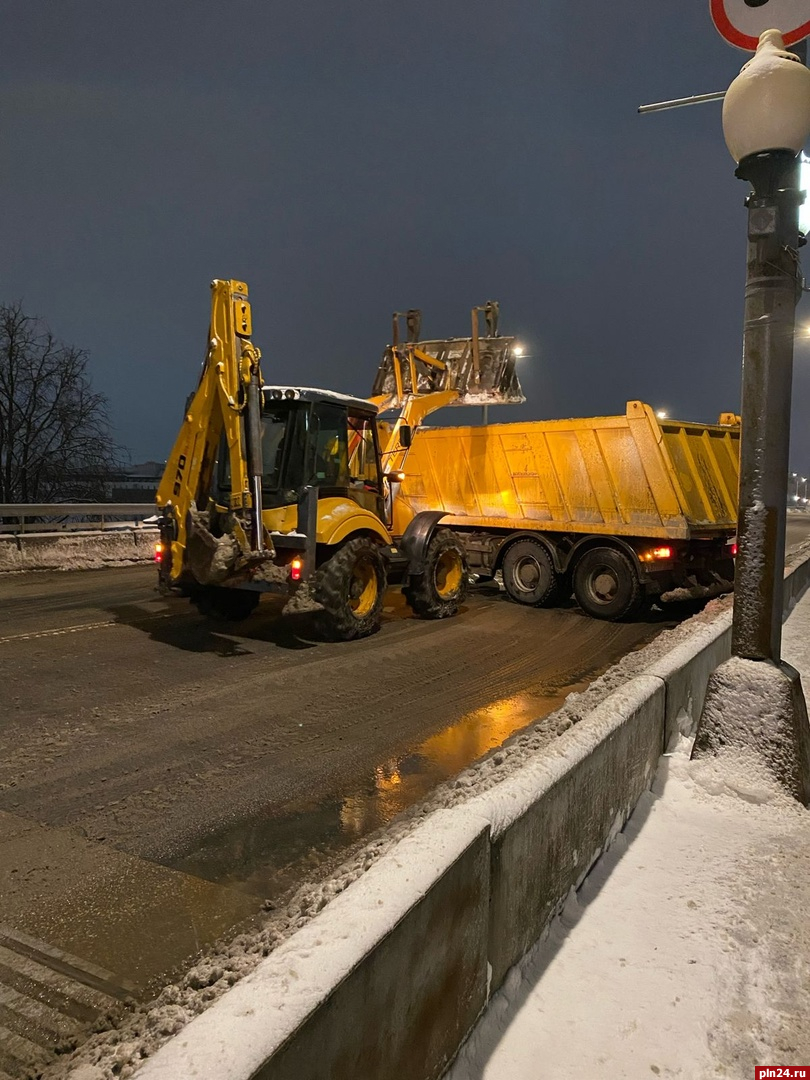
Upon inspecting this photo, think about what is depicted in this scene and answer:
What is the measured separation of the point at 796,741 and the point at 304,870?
8.49ft

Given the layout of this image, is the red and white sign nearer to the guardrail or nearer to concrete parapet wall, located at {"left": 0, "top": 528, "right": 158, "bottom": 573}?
the guardrail

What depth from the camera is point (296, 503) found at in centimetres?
828

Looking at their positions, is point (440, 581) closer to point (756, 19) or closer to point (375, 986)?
point (756, 19)

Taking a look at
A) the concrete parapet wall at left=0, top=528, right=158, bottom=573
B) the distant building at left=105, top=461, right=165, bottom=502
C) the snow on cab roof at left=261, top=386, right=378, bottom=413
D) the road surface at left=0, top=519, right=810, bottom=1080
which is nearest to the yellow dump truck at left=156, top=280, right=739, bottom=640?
the snow on cab roof at left=261, top=386, right=378, bottom=413

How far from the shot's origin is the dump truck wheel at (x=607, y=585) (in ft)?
33.2

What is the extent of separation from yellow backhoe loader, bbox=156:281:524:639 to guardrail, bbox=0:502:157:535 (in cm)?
727

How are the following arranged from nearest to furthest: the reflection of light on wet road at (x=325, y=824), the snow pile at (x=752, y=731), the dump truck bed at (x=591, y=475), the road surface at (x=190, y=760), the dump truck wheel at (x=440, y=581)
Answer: the road surface at (x=190, y=760) → the reflection of light on wet road at (x=325, y=824) → the snow pile at (x=752, y=731) → the dump truck wheel at (x=440, y=581) → the dump truck bed at (x=591, y=475)

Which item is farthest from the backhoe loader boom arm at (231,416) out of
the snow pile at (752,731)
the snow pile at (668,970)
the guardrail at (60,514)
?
the guardrail at (60,514)

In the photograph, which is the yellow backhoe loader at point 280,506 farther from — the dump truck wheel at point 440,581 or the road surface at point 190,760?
the road surface at point 190,760

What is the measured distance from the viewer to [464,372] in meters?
12.8

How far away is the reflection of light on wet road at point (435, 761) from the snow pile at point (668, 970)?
58.4 inches

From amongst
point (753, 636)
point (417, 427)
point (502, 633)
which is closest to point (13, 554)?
point (417, 427)

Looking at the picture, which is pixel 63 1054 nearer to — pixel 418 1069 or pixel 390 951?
pixel 418 1069

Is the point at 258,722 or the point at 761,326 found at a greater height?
the point at 761,326
